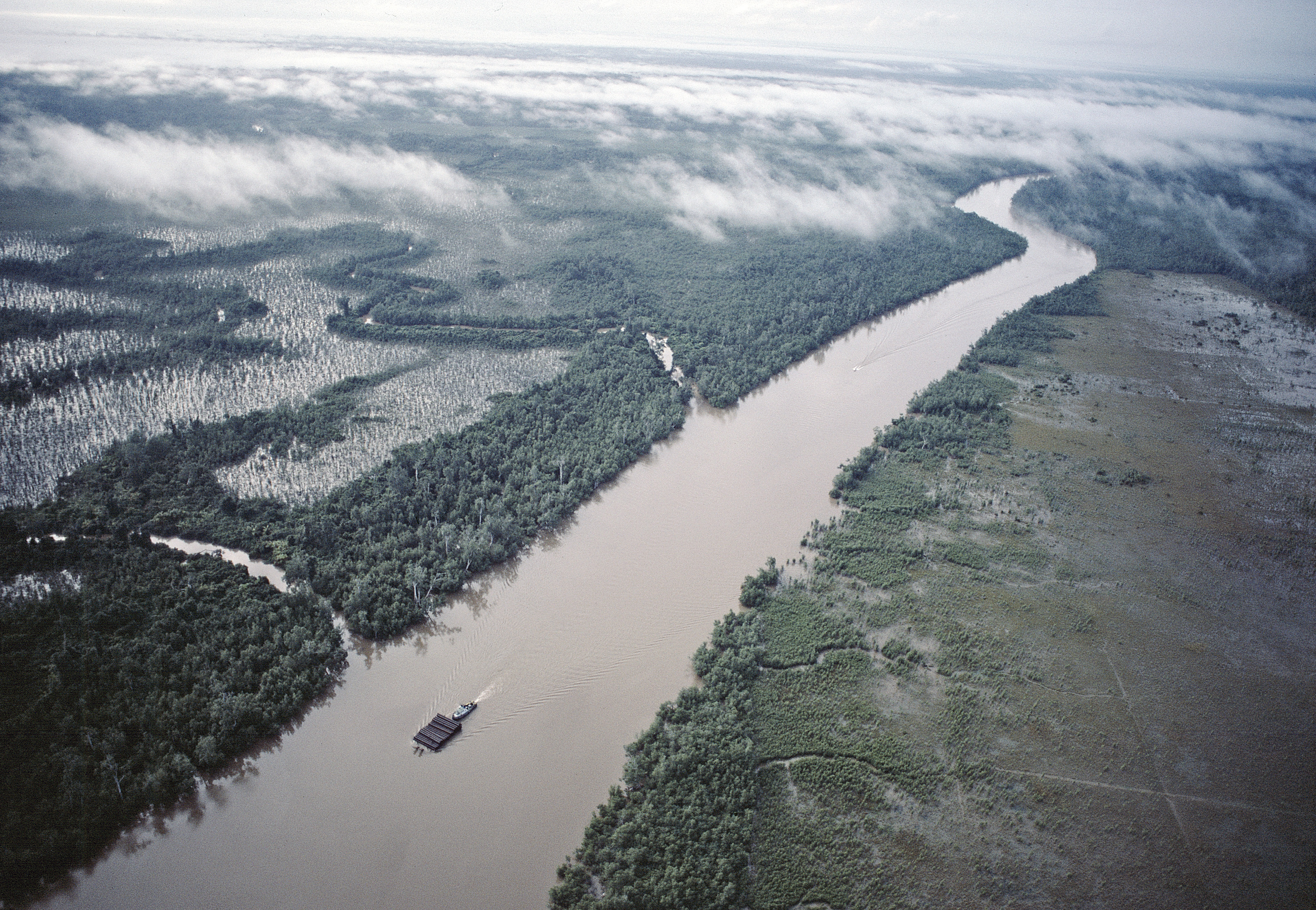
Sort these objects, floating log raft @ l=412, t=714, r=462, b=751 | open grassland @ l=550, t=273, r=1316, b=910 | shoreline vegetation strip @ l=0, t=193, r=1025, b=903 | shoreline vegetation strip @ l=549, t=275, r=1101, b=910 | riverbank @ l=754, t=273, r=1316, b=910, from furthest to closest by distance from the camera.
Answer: floating log raft @ l=412, t=714, r=462, b=751 < shoreline vegetation strip @ l=0, t=193, r=1025, b=903 < riverbank @ l=754, t=273, r=1316, b=910 < open grassland @ l=550, t=273, r=1316, b=910 < shoreline vegetation strip @ l=549, t=275, r=1101, b=910

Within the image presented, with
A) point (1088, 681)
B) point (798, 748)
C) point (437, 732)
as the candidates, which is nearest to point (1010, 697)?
point (1088, 681)

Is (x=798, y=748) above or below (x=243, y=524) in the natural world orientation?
below

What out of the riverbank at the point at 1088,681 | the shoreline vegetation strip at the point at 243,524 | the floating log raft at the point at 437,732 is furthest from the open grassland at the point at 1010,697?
the floating log raft at the point at 437,732

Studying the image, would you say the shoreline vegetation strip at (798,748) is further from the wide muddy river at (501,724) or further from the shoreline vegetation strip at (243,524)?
the wide muddy river at (501,724)

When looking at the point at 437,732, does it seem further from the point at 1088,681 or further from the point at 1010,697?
the point at 1088,681

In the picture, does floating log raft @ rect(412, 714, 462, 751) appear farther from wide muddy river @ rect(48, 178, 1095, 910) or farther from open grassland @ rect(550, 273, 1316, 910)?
open grassland @ rect(550, 273, 1316, 910)

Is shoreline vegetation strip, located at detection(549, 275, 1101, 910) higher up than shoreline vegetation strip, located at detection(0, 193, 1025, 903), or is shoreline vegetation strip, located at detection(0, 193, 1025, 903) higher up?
shoreline vegetation strip, located at detection(0, 193, 1025, 903)

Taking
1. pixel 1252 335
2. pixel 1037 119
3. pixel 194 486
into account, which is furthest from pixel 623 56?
pixel 194 486

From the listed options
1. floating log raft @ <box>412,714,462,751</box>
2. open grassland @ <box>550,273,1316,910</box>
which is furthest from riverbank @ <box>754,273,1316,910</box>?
floating log raft @ <box>412,714,462,751</box>

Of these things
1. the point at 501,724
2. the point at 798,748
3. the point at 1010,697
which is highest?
the point at 1010,697
